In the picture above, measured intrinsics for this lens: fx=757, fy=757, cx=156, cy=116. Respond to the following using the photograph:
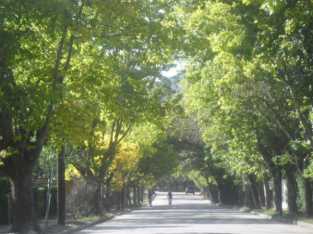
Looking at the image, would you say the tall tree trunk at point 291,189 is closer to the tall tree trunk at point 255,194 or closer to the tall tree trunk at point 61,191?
the tall tree trunk at point 61,191

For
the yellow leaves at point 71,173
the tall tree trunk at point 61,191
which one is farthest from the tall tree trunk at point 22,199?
the yellow leaves at point 71,173

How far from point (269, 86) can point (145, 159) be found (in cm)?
4988

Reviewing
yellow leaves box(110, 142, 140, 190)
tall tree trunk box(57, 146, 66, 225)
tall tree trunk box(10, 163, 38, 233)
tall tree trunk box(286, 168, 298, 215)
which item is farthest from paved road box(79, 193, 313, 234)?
yellow leaves box(110, 142, 140, 190)

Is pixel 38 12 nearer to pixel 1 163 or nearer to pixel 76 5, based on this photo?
pixel 76 5

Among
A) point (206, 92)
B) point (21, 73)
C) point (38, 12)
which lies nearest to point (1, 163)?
point (21, 73)

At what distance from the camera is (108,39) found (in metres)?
24.1

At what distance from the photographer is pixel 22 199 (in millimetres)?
27109

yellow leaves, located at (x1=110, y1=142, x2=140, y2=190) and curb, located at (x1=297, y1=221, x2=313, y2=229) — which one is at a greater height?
yellow leaves, located at (x1=110, y1=142, x2=140, y2=190)

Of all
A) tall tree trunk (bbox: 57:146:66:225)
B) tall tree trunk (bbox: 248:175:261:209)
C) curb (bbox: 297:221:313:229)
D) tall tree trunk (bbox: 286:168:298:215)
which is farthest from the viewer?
tall tree trunk (bbox: 248:175:261:209)

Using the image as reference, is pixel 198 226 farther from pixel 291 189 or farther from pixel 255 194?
pixel 255 194

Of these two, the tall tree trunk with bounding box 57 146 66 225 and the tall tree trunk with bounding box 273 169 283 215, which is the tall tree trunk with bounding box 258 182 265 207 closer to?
the tall tree trunk with bounding box 273 169 283 215

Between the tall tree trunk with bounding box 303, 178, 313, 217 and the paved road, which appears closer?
the paved road

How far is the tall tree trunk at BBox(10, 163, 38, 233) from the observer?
27.0 m

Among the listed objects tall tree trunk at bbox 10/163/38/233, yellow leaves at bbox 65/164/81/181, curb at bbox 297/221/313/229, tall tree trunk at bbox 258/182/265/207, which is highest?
yellow leaves at bbox 65/164/81/181
